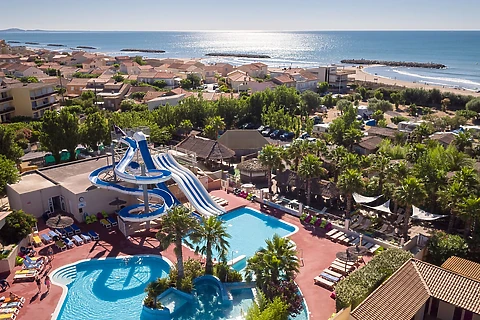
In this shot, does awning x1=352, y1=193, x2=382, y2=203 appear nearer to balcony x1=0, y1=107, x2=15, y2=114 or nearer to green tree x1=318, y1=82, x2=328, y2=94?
balcony x1=0, y1=107, x2=15, y2=114

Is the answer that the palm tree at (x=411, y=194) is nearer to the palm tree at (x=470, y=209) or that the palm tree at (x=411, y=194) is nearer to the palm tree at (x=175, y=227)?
the palm tree at (x=470, y=209)

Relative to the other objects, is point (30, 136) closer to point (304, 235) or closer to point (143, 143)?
point (143, 143)

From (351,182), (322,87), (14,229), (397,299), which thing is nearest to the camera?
(397,299)

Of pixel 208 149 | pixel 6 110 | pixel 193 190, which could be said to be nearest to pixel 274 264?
pixel 193 190

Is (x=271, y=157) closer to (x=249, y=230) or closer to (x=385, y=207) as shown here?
(x=249, y=230)

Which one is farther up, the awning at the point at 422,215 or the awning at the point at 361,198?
the awning at the point at 361,198

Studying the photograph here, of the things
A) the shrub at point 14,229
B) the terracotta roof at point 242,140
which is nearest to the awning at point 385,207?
the terracotta roof at point 242,140
